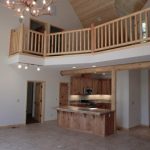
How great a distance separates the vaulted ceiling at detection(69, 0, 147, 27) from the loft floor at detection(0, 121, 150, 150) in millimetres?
5736

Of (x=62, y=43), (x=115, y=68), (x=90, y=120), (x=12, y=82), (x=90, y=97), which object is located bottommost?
(x=90, y=120)

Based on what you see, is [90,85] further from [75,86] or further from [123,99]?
[123,99]

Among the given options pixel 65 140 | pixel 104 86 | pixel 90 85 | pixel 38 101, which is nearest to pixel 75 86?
pixel 90 85

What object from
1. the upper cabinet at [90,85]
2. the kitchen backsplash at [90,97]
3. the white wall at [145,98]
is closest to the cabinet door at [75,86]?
the upper cabinet at [90,85]

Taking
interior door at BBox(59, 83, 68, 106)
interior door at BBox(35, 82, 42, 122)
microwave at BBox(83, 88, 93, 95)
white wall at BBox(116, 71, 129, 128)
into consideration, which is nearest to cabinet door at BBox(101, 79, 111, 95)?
microwave at BBox(83, 88, 93, 95)

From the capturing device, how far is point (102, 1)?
9242 mm

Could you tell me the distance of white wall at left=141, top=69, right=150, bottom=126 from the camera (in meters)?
8.72

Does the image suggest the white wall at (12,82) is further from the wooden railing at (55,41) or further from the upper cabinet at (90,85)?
the upper cabinet at (90,85)

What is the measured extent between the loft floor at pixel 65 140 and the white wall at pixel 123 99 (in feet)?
2.29

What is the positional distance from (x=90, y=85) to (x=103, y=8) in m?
4.39

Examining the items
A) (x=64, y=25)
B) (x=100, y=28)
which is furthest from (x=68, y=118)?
(x=64, y=25)

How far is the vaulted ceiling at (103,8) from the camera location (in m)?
9.17

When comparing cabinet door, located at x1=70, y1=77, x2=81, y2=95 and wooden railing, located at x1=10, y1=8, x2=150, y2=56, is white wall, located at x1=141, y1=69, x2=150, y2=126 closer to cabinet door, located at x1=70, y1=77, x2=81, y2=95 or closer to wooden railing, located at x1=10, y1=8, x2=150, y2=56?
wooden railing, located at x1=10, y1=8, x2=150, y2=56

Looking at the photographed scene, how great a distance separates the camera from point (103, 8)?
9523mm
